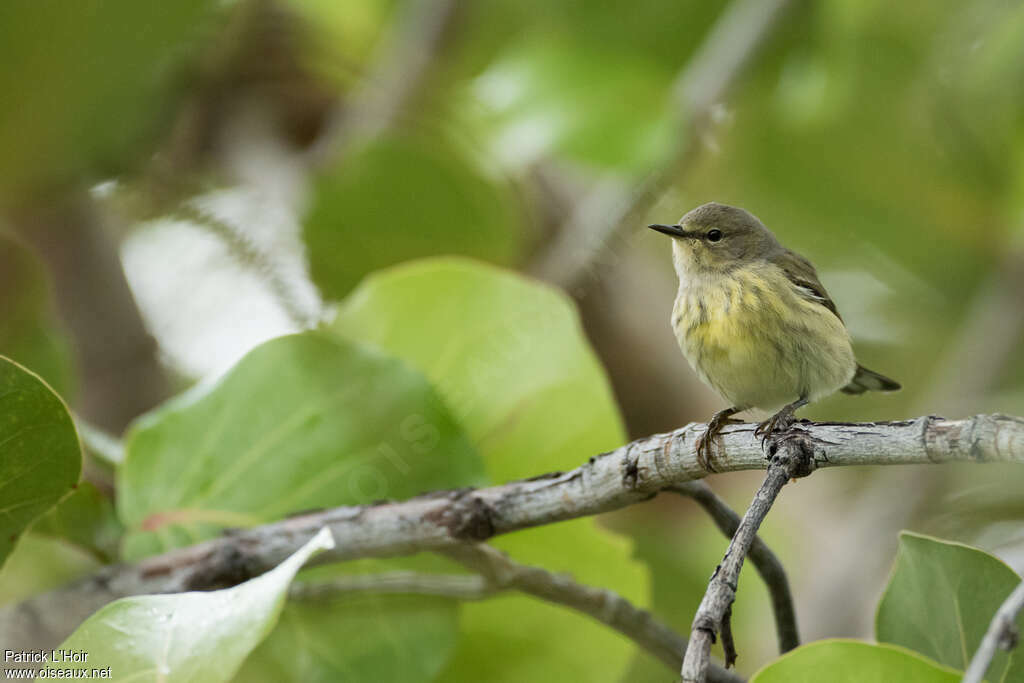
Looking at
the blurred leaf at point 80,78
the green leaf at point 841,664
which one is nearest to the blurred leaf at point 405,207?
the blurred leaf at point 80,78

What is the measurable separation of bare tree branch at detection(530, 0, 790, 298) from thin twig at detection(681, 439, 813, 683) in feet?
2.07

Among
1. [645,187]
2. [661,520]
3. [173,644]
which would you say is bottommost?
[661,520]

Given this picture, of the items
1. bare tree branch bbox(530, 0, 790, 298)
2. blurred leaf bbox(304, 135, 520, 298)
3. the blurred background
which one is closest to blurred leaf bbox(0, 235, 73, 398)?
the blurred background

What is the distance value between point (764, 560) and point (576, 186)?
1.05 metres

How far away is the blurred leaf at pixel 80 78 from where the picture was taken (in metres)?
0.79

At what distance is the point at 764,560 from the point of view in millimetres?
508

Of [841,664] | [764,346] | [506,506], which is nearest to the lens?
[841,664]

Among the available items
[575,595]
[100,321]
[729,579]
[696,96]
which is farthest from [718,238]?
[100,321]

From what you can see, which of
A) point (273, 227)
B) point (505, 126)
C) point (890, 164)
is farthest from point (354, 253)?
point (890, 164)

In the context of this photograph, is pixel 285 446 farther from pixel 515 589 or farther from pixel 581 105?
pixel 581 105

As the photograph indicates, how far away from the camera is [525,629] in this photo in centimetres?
69

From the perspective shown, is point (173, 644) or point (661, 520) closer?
point (173, 644)

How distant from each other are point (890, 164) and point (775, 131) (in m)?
0.17

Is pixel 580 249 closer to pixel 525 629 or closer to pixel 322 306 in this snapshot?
pixel 322 306
